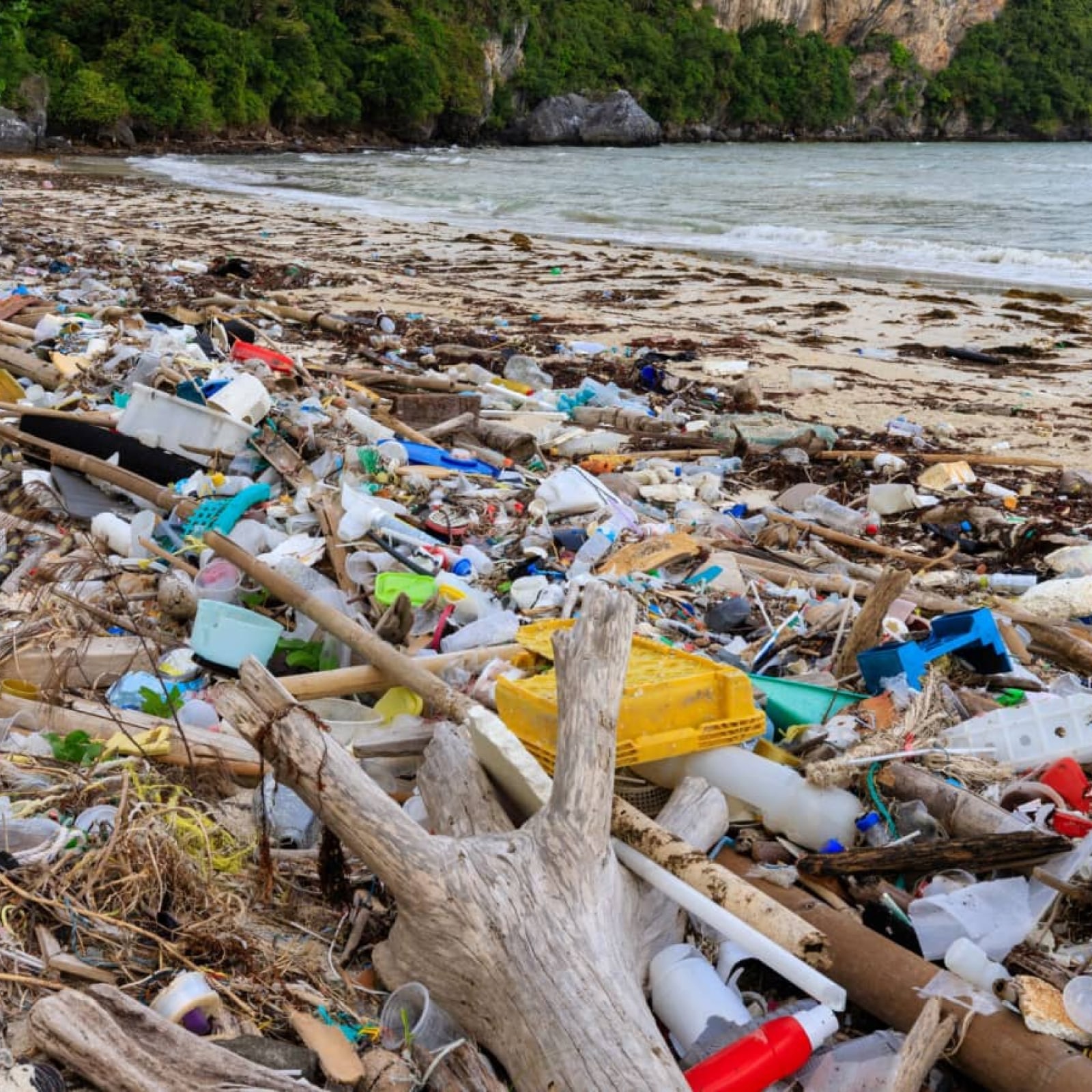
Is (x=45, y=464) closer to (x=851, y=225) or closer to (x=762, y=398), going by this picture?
(x=762, y=398)

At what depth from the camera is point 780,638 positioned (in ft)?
12.2

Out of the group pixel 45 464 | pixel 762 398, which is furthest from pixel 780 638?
pixel 762 398

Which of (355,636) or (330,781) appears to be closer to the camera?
(330,781)

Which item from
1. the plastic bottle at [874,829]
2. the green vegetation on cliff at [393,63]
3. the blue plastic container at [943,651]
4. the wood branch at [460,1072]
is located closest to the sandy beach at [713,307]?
the blue plastic container at [943,651]

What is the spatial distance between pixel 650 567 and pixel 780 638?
704 millimetres

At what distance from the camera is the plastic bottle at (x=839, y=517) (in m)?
5.33

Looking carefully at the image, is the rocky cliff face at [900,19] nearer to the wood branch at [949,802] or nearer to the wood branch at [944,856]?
the wood branch at [949,802]

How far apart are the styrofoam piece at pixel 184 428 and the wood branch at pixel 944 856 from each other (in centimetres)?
373

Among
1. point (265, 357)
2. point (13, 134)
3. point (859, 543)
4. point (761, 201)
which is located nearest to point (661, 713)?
point (859, 543)

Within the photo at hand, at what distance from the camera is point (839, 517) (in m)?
5.41

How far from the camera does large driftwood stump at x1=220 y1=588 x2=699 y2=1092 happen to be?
1.74 m

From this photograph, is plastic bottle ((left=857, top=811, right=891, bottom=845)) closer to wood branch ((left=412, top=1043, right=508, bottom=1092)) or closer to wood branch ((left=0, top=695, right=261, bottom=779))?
wood branch ((left=412, top=1043, right=508, bottom=1092))

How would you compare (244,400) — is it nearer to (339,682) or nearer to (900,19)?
(339,682)

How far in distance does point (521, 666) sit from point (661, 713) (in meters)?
0.69
